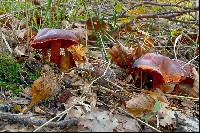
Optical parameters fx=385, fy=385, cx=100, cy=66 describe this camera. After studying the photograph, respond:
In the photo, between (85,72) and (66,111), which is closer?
(66,111)

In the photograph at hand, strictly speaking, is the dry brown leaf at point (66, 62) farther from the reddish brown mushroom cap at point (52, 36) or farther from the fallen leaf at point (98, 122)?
the fallen leaf at point (98, 122)

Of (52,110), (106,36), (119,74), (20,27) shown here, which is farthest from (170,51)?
(52,110)

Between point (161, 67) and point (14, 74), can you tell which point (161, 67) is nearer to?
point (161, 67)

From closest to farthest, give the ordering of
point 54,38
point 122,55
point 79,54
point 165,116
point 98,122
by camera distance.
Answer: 1. point 98,122
2. point 165,116
3. point 54,38
4. point 122,55
5. point 79,54

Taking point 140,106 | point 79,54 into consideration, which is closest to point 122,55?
point 79,54

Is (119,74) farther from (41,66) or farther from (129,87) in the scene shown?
(41,66)

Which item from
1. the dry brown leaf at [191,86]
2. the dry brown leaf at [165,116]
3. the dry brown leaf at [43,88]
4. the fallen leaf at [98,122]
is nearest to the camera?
the fallen leaf at [98,122]

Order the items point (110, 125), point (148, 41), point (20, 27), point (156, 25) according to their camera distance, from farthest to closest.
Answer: point (156, 25), point (20, 27), point (148, 41), point (110, 125)

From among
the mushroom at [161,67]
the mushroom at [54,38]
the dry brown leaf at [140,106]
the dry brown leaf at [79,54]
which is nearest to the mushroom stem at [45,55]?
the mushroom at [54,38]
